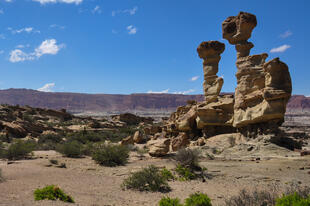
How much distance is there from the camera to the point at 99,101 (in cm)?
16438

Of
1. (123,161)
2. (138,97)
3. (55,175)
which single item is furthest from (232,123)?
(138,97)

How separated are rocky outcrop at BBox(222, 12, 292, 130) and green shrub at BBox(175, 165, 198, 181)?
6.97 m

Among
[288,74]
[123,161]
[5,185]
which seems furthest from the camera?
[288,74]

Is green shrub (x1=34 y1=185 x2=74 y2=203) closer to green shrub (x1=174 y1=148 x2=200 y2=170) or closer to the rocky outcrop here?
green shrub (x1=174 y1=148 x2=200 y2=170)

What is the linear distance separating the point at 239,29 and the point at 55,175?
14654 mm

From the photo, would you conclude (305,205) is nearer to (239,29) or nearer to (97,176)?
(97,176)

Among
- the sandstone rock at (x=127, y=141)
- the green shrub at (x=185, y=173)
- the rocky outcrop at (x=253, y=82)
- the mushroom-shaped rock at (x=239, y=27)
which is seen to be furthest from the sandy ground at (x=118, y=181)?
the mushroom-shaped rock at (x=239, y=27)

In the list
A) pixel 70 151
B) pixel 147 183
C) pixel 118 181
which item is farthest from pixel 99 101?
pixel 147 183

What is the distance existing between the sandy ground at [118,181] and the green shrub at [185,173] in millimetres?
433

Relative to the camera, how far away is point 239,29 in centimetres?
1633

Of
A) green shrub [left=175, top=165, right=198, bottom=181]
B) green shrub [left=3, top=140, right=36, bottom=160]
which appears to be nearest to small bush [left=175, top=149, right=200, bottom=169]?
green shrub [left=175, top=165, right=198, bottom=181]

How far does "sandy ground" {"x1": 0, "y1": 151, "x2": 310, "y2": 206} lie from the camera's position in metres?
5.80

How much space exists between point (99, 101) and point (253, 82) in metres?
156

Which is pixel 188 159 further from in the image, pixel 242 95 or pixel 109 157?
pixel 242 95
